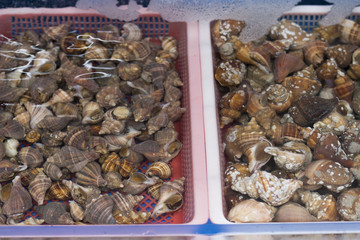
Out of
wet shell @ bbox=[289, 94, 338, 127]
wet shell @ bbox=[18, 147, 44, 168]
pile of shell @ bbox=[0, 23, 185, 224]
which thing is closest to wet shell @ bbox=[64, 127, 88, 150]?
pile of shell @ bbox=[0, 23, 185, 224]

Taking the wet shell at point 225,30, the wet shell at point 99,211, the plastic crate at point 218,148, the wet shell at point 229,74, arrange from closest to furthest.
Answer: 1. the plastic crate at point 218,148
2. the wet shell at point 99,211
3. the wet shell at point 229,74
4. the wet shell at point 225,30

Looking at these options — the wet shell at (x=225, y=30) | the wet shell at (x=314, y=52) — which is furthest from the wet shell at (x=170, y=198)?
the wet shell at (x=314, y=52)

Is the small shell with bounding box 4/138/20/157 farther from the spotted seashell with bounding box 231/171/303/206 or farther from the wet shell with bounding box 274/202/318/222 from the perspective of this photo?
the wet shell with bounding box 274/202/318/222

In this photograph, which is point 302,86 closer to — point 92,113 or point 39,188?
point 92,113

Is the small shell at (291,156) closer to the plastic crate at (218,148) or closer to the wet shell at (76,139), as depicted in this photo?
the plastic crate at (218,148)

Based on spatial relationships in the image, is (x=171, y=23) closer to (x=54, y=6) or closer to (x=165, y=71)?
(x=165, y=71)

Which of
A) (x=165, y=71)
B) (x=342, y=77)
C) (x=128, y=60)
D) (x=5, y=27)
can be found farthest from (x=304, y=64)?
(x=5, y=27)

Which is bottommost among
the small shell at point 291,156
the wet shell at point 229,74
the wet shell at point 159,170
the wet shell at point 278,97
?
the wet shell at point 159,170
